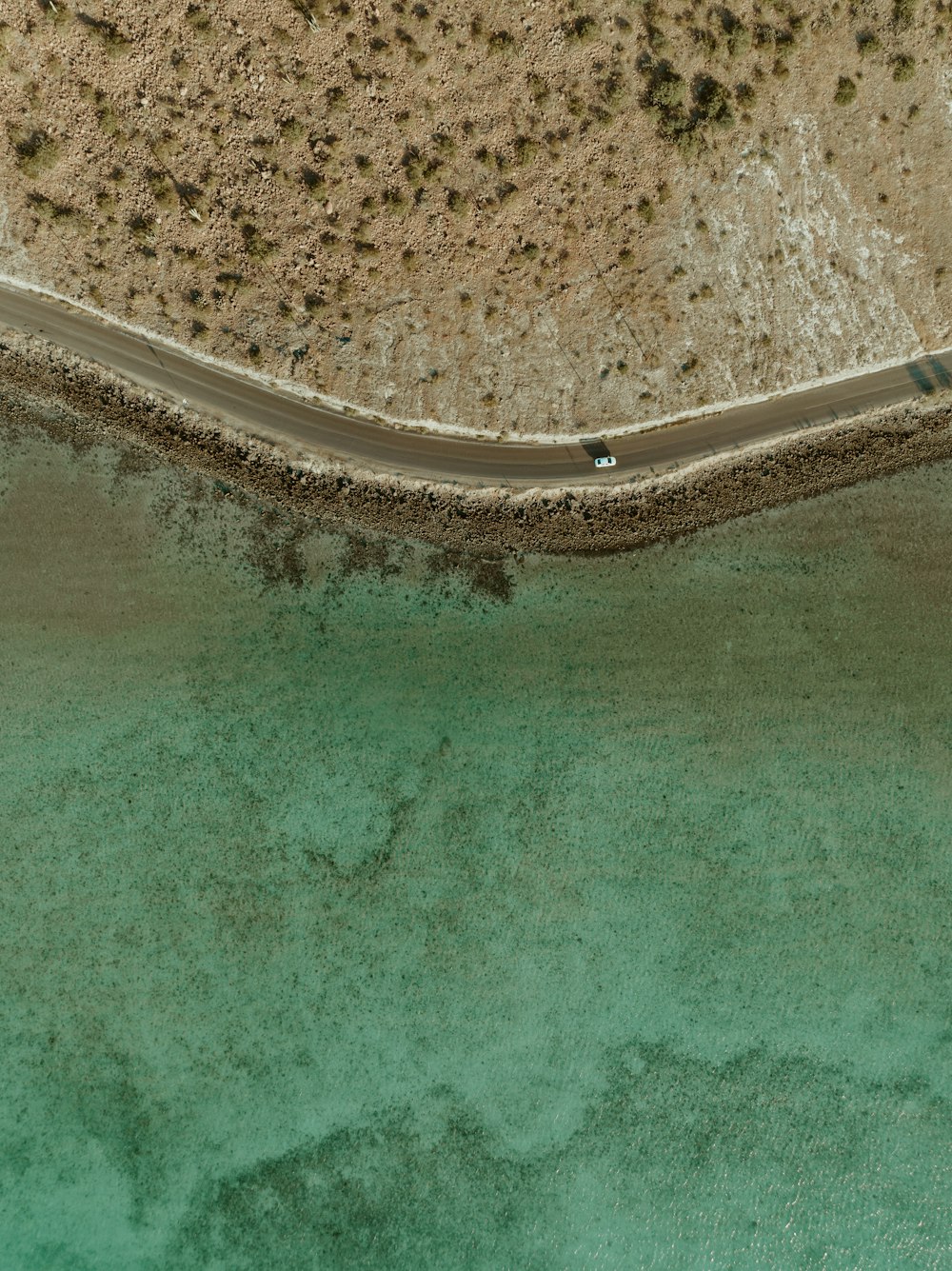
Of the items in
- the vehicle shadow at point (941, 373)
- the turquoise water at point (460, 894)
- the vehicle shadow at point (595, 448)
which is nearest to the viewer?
the turquoise water at point (460, 894)

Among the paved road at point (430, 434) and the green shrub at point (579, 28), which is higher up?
the green shrub at point (579, 28)

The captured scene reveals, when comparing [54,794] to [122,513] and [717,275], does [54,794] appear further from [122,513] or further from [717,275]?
[717,275]

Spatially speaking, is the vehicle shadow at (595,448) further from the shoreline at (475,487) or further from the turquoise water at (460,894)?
the turquoise water at (460,894)

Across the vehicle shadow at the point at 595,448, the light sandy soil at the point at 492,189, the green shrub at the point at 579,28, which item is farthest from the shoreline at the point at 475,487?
the green shrub at the point at 579,28

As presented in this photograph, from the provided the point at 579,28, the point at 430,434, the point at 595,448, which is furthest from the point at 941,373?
the point at 430,434

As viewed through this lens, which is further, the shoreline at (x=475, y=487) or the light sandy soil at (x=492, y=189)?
the shoreline at (x=475, y=487)

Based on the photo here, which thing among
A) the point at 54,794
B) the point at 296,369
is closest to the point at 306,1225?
the point at 54,794
